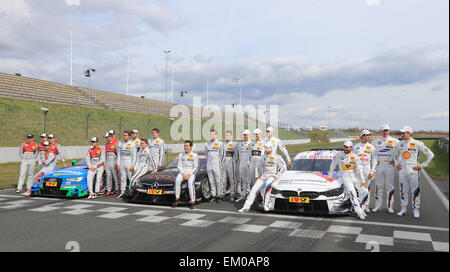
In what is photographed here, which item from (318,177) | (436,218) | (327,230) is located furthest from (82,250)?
(436,218)

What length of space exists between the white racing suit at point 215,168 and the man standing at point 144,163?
5.72ft

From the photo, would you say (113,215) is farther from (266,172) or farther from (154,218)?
(266,172)

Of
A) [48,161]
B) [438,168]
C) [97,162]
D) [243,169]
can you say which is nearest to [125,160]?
[97,162]

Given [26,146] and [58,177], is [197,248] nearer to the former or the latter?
[58,177]

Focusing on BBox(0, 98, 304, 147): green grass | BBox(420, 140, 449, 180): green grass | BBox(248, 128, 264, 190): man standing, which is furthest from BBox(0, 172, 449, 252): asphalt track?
BBox(0, 98, 304, 147): green grass

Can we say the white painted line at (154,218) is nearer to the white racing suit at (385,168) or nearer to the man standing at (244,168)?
the man standing at (244,168)

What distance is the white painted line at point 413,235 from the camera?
18.2 ft

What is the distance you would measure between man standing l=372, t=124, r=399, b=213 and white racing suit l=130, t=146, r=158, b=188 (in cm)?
601

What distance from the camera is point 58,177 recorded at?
994cm

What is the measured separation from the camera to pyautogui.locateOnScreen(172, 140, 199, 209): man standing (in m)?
8.51

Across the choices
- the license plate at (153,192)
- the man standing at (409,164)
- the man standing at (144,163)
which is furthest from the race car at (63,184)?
the man standing at (409,164)

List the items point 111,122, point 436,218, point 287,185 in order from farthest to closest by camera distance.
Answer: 1. point 111,122
2. point 287,185
3. point 436,218

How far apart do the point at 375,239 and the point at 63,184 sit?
8102 mm

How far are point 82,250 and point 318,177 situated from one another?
505 cm
